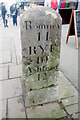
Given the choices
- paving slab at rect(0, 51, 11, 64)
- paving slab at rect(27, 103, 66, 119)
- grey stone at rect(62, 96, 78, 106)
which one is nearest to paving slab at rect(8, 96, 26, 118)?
paving slab at rect(27, 103, 66, 119)

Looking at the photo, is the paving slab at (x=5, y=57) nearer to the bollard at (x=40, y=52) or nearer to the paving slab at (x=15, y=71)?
the paving slab at (x=15, y=71)

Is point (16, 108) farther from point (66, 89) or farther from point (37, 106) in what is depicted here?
point (66, 89)

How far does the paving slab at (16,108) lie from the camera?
287cm

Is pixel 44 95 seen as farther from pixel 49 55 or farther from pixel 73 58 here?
pixel 73 58

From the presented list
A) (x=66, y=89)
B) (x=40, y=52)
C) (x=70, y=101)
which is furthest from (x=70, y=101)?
(x=40, y=52)

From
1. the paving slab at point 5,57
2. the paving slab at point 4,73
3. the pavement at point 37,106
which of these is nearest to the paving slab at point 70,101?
the pavement at point 37,106

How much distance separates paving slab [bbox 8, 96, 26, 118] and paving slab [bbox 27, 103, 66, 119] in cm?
14

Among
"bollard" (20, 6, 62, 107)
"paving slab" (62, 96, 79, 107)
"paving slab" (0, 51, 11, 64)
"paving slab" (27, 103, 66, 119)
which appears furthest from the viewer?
"paving slab" (0, 51, 11, 64)

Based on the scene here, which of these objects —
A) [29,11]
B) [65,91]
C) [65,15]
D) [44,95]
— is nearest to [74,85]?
[65,91]

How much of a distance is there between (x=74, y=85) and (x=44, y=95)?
99 centimetres

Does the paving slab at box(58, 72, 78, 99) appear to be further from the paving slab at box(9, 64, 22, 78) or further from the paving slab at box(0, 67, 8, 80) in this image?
the paving slab at box(0, 67, 8, 80)

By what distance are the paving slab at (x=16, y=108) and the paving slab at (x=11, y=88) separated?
0.20 meters

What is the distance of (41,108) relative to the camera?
3004mm

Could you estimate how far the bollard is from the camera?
2.52 m
